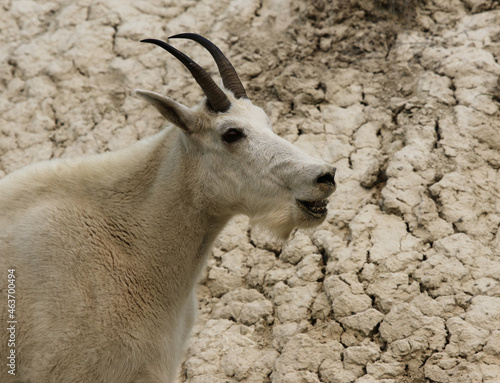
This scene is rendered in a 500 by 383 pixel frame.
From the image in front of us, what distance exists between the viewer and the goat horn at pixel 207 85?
184 inches

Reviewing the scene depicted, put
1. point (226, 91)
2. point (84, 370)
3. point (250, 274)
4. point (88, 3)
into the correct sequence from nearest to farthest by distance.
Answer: point (84, 370) → point (226, 91) → point (250, 274) → point (88, 3)

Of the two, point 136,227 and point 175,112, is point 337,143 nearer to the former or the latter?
point 175,112

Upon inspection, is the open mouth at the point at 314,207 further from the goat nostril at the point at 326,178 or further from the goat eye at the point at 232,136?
the goat eye at the point at 232,136

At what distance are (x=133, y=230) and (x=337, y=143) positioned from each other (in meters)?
2.54

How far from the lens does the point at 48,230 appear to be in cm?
442

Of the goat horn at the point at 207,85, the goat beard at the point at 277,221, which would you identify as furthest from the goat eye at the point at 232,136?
the goat beard at the point at 277,221

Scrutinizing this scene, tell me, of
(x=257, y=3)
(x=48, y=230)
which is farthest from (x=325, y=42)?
(x=48, y=230)

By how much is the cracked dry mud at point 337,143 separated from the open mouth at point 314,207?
113cm

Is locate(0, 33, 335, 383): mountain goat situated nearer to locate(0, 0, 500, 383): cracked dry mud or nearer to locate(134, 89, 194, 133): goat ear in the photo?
locate(134, 89, 194, 133): goat ear

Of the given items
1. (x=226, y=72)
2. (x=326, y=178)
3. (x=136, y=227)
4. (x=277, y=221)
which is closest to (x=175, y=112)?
(x=226, y=72)

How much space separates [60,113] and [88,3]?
4.99ft

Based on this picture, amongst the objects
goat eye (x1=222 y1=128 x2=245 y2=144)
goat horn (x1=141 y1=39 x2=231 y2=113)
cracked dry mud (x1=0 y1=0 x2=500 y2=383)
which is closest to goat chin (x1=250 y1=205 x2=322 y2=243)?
goat eye (x1=222 y1=128 x2=245 y2=144)

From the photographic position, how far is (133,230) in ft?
15.4

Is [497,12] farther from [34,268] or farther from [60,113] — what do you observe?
[34,268]
